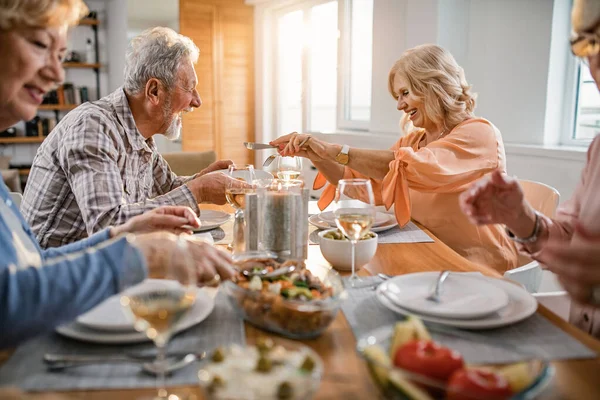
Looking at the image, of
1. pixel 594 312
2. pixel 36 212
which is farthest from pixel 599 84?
pixel 36 212

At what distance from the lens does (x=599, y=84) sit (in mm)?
1170

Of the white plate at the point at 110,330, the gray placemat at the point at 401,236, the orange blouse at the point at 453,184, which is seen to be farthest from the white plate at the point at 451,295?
the orange blouse at the point at 453,184

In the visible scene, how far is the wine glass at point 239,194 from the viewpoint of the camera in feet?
4.65

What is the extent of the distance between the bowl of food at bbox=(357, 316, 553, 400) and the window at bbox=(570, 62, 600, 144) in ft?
9.13

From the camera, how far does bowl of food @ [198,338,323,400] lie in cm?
61

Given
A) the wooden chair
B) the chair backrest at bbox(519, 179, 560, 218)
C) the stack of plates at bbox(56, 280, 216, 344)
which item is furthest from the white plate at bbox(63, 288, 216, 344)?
the chair backrest at bbox(519, 179, 560, 218)

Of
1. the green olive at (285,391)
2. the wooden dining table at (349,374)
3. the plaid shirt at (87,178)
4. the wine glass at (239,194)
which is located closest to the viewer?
the green olive at (285,391)

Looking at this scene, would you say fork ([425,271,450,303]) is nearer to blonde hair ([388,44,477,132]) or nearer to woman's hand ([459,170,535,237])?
woman's hand ([459,170,535,237])

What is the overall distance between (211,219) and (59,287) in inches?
42.7

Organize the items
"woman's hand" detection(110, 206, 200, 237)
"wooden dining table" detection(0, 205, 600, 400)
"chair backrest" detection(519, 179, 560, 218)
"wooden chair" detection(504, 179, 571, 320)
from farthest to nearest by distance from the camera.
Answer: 1. "chair backrest" detection(519, 179, 560, 218)
2. "wooden chair" detection(504, 179, 571, 320)
3. "woman's hand" detection(110, 206, 200, 237)
4. "wooden dining table" detection(0, 205, 600, 400)

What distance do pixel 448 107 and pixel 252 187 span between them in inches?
39.4

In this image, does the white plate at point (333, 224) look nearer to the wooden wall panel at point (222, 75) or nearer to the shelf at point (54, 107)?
the wooden wall panel at point (222, 75)

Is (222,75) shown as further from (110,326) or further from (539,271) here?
(110,326)

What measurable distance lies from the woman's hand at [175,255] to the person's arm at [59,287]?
0.02 m
